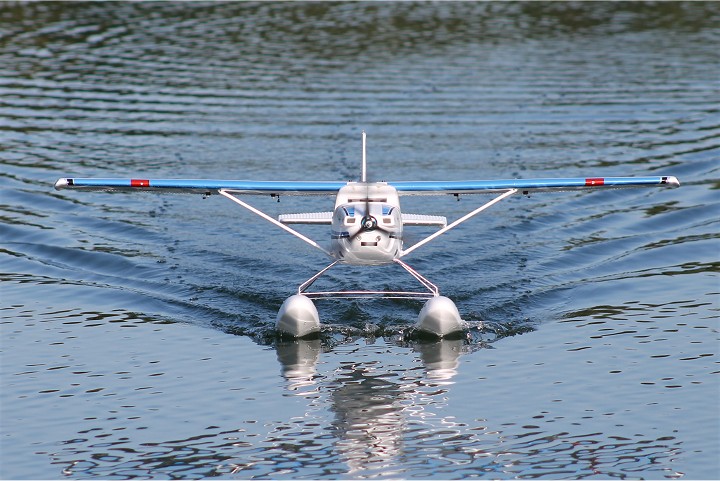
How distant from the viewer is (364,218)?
653 inches

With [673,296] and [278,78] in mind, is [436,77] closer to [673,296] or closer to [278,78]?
[278,78]

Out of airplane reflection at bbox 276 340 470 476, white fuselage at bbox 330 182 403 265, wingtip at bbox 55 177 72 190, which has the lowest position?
airplane reflection at bbox 276 340 470 476

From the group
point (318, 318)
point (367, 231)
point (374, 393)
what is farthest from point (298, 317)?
point (374, 393)

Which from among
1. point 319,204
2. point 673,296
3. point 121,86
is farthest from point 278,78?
point 673,296

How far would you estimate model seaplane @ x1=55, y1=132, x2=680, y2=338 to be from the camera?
16719mm

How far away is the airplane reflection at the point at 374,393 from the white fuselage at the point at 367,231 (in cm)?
165

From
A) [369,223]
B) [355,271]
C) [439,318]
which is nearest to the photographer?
[369,223]

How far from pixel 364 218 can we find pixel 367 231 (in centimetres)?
20

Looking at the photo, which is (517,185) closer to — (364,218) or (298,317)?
(364,218)

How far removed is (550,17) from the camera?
51281 mm

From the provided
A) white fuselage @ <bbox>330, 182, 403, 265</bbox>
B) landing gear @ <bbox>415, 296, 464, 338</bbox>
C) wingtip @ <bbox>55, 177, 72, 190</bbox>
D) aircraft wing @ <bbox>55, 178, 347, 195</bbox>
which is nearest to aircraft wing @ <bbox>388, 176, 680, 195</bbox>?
aircraft wing @ <bbox>55, 178, 347, 195</bbox>

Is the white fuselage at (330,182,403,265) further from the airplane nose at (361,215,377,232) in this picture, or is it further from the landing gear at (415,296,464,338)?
the landing gear at (415,296,464,338)

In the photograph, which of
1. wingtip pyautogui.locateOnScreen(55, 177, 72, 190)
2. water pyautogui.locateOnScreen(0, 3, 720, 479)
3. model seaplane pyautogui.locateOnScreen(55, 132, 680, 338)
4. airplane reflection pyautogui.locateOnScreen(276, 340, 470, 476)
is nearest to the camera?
airplane reflection pyautogui.locateOnScreen(276, 340, 470, 476)

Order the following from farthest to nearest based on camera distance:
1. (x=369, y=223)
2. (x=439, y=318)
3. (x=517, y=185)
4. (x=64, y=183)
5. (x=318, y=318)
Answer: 1. (x=517, y=185)
2. (x=64, y=183)
3. (x=318, y=318)
4. (x=439, y=318)
5. (x=369, y=223)
